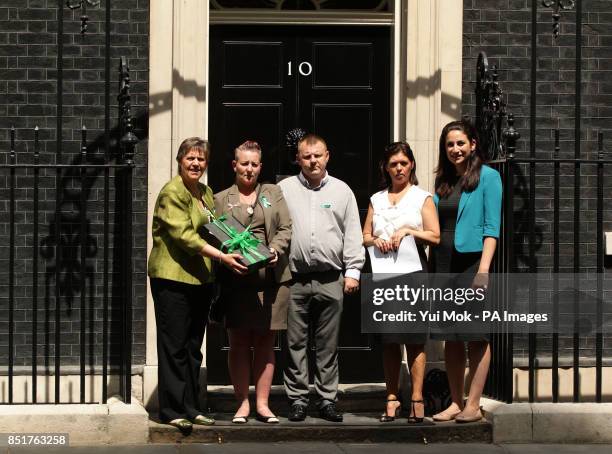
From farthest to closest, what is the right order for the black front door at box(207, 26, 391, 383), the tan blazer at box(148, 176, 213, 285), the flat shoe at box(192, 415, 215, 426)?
the black front door at box(207, 26, 391, 383) < the flat shoe at box(192, 415, 215, 426) < the tan blazer at box(148, 176, 213, 285)

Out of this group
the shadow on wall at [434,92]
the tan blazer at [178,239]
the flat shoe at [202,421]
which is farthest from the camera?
the shadow on wall at [434,92]

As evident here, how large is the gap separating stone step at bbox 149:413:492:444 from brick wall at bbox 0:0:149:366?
1.24 m

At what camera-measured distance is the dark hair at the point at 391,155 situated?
852cm

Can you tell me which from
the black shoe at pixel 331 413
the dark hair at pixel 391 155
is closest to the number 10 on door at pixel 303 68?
the dark hair at pixel 391 155

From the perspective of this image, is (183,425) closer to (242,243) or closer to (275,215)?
(242,243)

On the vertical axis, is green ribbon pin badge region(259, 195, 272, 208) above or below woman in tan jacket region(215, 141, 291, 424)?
above

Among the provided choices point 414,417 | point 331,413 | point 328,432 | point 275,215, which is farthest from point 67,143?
point 414,417

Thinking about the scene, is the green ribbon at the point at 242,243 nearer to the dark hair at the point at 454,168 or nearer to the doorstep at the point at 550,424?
the dark hair at the point at 454,168

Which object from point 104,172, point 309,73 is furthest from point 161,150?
point 309,73

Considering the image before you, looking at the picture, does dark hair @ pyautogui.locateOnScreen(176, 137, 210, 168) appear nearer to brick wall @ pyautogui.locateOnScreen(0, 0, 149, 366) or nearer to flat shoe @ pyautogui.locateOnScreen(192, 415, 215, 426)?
brick wall @ pyautogui.locateOnScreen(0, 0, 149, 366)

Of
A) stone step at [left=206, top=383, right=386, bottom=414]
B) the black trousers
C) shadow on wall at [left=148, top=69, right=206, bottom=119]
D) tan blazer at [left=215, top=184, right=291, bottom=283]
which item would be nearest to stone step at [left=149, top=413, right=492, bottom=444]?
the black trousers

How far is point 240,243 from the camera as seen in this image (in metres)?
8.21

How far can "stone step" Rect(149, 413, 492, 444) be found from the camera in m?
8.33

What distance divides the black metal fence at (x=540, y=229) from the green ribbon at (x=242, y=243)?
5.41 feet
